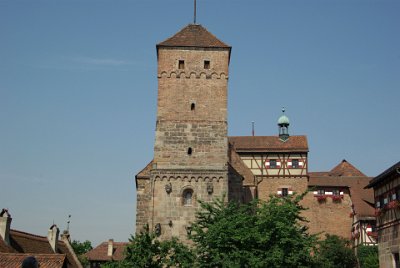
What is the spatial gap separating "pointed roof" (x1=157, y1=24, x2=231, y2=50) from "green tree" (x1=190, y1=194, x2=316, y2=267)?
11560 millimetres

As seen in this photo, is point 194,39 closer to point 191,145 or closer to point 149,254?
point 191,145

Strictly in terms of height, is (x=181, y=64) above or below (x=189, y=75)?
above

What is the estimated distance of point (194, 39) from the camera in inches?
1195

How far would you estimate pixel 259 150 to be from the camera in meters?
48.5

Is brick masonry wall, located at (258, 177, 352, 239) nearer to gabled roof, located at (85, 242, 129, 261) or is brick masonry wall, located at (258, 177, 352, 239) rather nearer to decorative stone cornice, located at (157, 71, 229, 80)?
decorative stone cornice, located at (157, 71, 229, 80)

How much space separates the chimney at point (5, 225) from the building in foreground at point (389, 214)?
17.5 meters

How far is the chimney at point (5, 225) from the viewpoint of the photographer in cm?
2377

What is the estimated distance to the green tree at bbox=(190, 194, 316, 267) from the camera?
20469 mm

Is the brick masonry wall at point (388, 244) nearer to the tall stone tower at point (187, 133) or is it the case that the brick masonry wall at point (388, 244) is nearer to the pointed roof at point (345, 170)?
the tall stone tower at point (187, 133)

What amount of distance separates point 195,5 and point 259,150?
20.0m

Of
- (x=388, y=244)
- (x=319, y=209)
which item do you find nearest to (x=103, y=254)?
(x=319, y=209)

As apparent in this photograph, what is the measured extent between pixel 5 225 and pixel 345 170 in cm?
4173

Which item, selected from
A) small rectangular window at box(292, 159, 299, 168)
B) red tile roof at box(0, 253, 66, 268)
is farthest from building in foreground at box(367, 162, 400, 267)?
small rectangular window at box(292, 159, 299, 168)

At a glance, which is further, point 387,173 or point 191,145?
point 191,145
